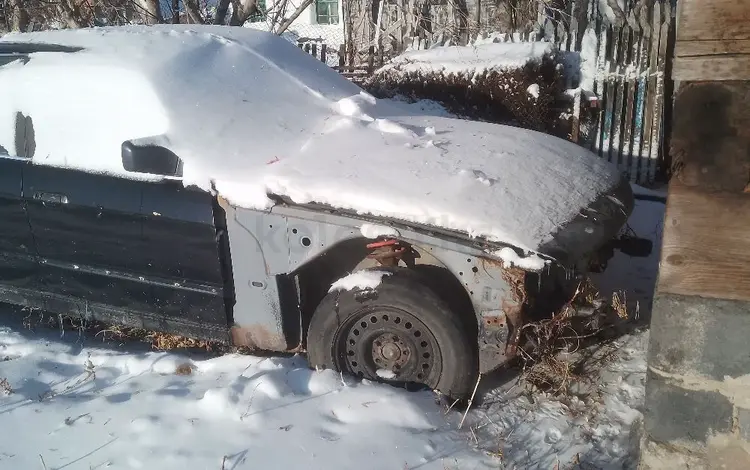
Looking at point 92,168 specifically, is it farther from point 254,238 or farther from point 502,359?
point 502,359

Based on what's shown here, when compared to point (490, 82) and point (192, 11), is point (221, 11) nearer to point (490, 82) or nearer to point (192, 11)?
point (192, 11)

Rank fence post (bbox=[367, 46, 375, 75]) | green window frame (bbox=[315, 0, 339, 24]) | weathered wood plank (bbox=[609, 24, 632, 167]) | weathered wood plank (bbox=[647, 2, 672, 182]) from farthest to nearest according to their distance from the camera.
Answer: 1. green window frame (bbox=[315, 0, 339, 24])
2. fence post (bbox=[367, 46, 375, 75])
3. weathered wood plank (bbox=[609, 24, 632, 167])
4. weathered wood plank (bbox=[647, 2, 672, 182])

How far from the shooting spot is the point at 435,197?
8.96 ft

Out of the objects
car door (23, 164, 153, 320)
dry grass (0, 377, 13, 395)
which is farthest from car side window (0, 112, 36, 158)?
dry grass (0, 377, 13, 395)

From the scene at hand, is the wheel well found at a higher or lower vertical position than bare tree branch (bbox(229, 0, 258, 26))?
lower

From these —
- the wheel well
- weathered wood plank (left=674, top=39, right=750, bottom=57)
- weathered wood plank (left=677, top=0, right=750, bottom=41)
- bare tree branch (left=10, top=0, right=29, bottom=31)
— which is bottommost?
the wheel well

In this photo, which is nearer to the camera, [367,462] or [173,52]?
[367,462]

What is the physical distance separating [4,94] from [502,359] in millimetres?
3279

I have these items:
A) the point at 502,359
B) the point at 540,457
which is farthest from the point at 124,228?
the point at 540,457

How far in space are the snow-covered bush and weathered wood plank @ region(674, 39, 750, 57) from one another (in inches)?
258

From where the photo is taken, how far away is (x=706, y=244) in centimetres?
181

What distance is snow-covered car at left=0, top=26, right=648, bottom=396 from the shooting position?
277 cm

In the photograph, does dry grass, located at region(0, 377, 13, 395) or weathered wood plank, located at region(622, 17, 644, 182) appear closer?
dry grass, located at region(0, 377, 13, 395)

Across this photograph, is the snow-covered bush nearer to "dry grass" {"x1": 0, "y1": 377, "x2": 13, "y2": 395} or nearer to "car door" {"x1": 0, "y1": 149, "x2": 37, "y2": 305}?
"car door" {"x1": 0, "y1": 149, "x2": 37, "y2": 305}
